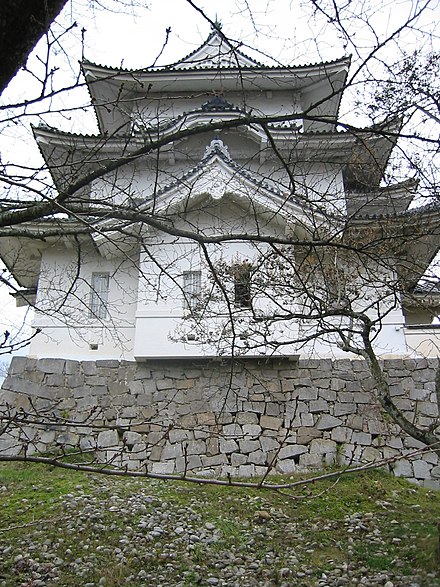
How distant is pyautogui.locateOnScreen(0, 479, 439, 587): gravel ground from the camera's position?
173 inches

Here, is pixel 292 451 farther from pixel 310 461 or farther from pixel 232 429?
pixel 232 429

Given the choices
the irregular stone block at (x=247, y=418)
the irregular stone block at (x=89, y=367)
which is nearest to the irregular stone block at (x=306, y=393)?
the irregular stone block at (x=247, y=418)

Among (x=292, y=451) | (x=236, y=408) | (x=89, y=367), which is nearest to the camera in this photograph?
(x=292, y=451)

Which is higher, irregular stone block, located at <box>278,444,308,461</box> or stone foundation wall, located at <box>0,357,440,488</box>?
stone foundation wall, located at <box>0,357,440,488</box>

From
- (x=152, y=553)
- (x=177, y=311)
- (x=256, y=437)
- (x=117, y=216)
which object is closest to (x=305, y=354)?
(x=256, y=437)

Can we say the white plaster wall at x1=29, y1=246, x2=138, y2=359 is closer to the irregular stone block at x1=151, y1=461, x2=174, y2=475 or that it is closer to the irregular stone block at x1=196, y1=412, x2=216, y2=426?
the irregular stone block at x1=196, y1=412, x2=216, y2=426

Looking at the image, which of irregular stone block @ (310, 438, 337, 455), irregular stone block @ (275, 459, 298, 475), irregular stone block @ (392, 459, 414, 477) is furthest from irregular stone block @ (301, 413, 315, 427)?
irregular stone block @ (392, 459, 414, 477)

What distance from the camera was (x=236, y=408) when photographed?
26.3ft

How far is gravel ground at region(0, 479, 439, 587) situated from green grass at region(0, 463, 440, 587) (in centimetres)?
1

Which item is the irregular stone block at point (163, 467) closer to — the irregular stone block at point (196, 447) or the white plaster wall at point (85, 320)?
the irregular stone block at point (196, 447)

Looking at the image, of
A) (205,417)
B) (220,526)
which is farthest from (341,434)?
(220,526)

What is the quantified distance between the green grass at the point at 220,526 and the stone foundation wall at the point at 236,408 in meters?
0.70

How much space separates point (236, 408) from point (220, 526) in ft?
8.65

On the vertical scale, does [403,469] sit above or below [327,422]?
below
